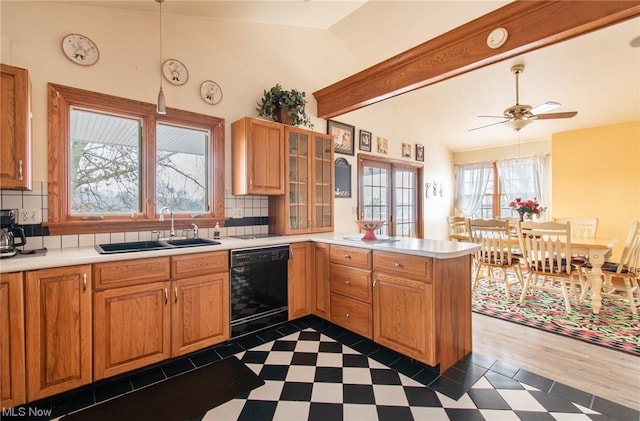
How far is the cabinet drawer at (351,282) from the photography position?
8.29 ft

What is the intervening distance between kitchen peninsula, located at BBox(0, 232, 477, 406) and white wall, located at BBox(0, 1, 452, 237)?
3.01ft

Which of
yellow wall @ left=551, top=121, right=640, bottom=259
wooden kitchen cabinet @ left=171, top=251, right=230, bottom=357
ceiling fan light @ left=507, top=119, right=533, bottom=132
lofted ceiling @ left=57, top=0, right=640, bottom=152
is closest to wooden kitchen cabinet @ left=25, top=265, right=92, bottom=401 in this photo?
wooden kitchen cabinet @ left=171, top=251, right=230, bottom=357

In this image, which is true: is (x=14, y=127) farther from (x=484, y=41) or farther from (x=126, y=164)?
(x=484, y=41)

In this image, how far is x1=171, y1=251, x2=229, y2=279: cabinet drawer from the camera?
7.27 feet

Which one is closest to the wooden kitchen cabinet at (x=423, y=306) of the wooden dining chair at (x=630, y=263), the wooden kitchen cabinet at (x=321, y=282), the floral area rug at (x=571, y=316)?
the wooden kitchen cabinet at (x=321, y=282)

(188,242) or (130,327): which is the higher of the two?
(188,242)

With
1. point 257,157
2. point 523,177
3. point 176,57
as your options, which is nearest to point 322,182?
point 257,157

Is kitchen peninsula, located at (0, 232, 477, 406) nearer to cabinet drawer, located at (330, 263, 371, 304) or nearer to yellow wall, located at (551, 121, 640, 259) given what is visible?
cabinet drawer, located at (330, 263, 371, 304)

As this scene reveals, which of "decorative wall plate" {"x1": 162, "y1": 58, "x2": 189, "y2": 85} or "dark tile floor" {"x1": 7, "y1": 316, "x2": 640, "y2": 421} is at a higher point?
"decorative wall plate" {"x1": 162, "y1": 58, "x2": 189, "y2": 85}

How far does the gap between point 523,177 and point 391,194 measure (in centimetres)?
280

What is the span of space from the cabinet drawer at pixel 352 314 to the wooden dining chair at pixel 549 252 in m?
2.20

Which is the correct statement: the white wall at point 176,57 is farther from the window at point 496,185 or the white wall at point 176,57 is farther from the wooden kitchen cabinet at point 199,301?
the window at point 496,185

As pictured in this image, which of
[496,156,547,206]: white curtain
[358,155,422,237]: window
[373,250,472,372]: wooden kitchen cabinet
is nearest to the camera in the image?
[373,250,472,372]: wooden kitchen cabinet

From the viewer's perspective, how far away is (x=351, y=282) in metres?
2.66
